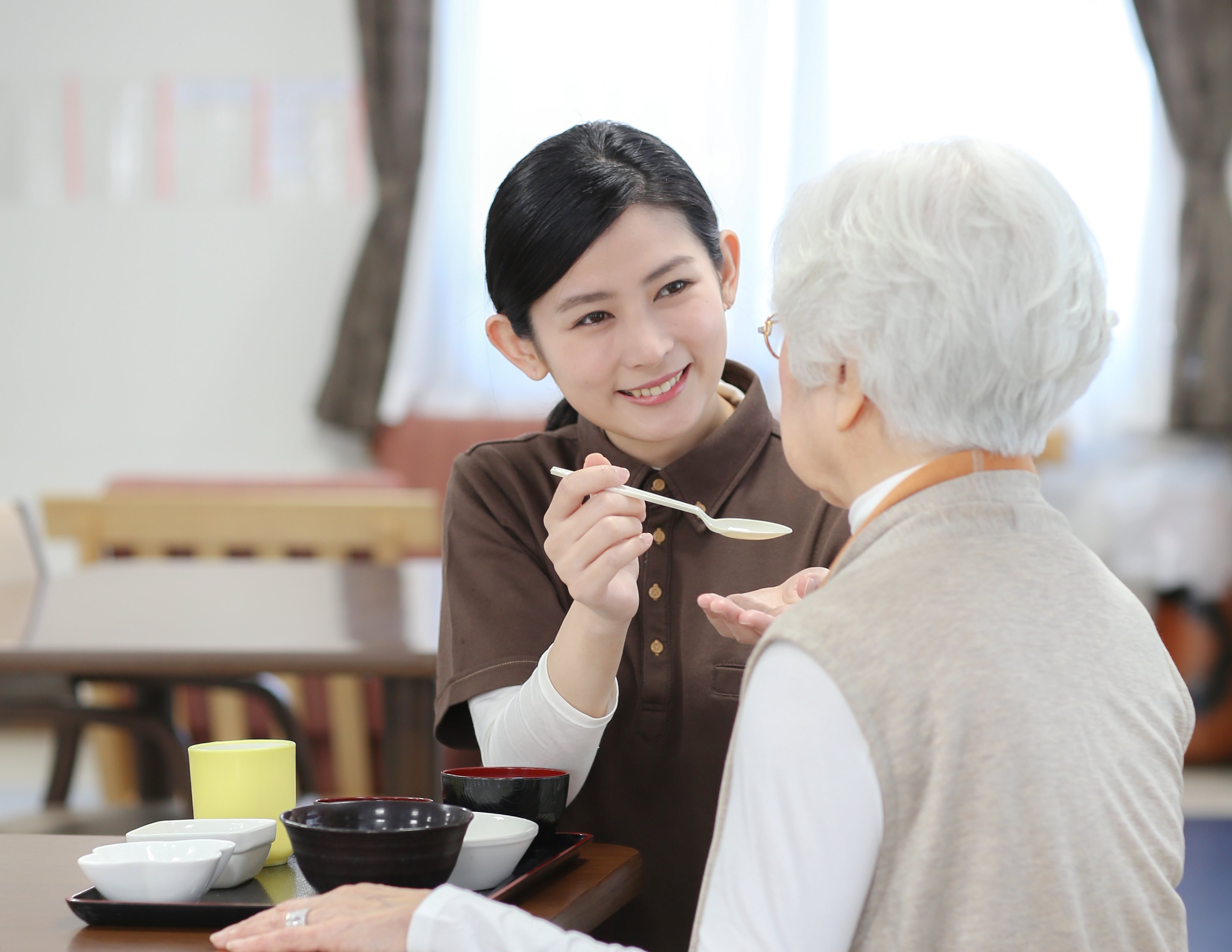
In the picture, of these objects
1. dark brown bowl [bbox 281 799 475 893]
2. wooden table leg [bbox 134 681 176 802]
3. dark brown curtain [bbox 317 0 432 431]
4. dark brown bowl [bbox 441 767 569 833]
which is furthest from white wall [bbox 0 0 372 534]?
dark brown bowl [bbox 281 799 475 893]

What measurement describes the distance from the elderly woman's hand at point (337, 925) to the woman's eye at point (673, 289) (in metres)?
0.66

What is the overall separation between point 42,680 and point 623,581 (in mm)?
2168

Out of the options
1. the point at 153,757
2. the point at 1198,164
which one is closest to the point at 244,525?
the point at 153,757

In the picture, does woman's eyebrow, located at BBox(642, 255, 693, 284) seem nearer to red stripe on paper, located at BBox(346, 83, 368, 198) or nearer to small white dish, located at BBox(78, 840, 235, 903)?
small white dish, located at BBox(78, 840, 235, 903)

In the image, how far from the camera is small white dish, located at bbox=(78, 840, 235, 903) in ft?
2.79

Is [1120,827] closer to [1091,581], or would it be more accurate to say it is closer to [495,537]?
[1091,581]

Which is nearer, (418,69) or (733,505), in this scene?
(733,505)

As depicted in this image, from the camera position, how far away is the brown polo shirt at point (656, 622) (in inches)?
49.0

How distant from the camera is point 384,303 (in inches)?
190

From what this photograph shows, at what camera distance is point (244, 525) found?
2721 millimetres

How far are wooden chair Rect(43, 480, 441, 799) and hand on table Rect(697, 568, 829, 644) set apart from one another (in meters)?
1.56

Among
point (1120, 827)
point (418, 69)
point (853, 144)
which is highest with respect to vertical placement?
point (418, 69)

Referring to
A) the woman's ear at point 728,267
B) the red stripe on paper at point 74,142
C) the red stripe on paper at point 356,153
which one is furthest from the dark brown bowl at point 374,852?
the red stripe on paper at point 74,142

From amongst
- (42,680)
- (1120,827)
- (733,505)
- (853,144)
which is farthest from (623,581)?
(853,144)
